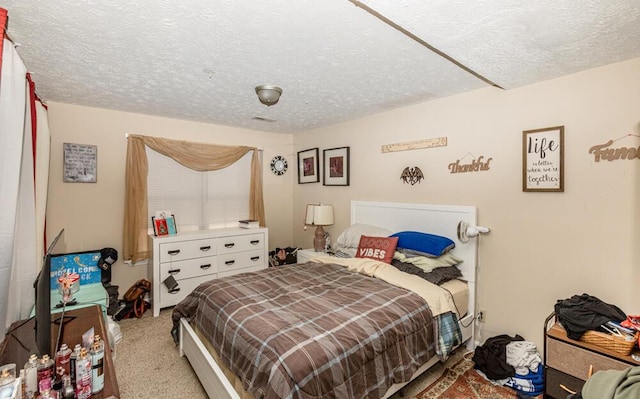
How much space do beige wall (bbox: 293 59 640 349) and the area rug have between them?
514mm

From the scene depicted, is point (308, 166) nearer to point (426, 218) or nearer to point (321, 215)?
point (321, 215)

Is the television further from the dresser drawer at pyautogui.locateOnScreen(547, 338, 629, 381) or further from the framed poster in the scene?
the dresser drawer at pyautogui.locateOnScreen(547, 338, 629, 381)

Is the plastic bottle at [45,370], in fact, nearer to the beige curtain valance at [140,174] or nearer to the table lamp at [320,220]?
the beige curtain valance at [140,174]

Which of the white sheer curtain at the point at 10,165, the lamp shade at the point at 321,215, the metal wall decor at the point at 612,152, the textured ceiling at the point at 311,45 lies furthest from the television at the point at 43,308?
the metal wall decor at the point at 612,152

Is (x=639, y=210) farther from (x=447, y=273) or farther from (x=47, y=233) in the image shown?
(x=47, y=233)

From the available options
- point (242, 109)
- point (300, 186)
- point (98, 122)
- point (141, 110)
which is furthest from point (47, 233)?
point (300, 186)

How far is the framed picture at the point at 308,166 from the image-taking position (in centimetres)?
440

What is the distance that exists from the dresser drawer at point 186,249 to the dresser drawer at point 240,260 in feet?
0.62

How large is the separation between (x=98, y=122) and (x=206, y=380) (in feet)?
9.99

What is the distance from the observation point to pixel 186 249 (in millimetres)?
3498

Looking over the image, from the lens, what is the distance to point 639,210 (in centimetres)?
187

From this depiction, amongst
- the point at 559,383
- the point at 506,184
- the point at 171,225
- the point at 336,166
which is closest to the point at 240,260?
the point at 171,225

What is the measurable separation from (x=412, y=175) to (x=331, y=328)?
2.03 meters

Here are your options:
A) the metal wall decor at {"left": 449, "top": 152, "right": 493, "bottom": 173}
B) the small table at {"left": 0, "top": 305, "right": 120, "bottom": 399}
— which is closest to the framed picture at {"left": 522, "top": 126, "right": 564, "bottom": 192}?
the metal wall decor at {"left": 449, "top": 152, "right": 493, "bottom": 173}
